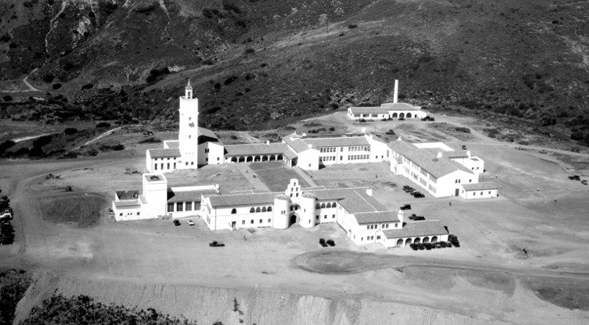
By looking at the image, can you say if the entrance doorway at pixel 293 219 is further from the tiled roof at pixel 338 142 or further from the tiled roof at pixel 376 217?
the tiled roof at pixel 338 142

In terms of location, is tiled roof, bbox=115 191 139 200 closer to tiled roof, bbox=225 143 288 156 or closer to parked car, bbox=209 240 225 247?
parked car, bbox=209 240 225 247

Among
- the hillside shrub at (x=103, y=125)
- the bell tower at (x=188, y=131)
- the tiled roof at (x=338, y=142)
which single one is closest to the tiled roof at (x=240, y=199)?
the bell tower at (x=188, y=131)

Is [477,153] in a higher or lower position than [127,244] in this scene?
higher

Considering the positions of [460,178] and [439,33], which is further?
[439,33]

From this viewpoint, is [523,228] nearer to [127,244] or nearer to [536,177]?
[536,177]

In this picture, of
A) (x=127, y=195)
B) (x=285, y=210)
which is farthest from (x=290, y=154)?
(x=127, y=195)

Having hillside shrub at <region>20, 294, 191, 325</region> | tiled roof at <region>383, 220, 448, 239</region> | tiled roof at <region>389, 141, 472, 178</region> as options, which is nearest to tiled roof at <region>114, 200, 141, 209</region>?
hillside shrub at <region>20, 294, 191, 325</region>

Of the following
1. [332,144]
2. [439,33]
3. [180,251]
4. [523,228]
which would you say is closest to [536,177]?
[523,228]
